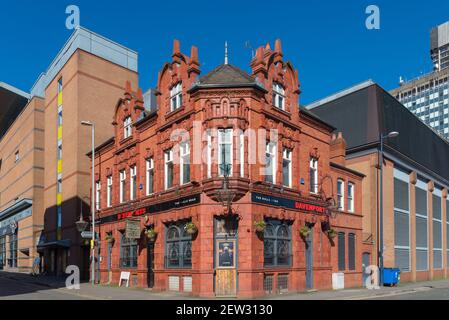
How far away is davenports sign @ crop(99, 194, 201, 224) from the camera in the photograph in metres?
24.0

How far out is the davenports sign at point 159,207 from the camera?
23950 millimetres

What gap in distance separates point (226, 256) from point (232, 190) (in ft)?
10.4

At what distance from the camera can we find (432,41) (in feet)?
595

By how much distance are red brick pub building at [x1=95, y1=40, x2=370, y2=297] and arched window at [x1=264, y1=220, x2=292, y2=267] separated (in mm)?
52

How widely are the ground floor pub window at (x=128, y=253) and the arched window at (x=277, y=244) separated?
987 centimetres

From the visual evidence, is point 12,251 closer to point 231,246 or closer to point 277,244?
point 277,244

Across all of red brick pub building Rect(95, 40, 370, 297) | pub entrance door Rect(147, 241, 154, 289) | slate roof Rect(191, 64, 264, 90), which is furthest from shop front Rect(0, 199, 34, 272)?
slate roof Rect(191, 64, 264, 90)

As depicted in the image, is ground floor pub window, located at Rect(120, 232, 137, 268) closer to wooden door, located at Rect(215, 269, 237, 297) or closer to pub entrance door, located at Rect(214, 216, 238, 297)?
pub entrance door, located at Rect(214, 216, 238, 297)

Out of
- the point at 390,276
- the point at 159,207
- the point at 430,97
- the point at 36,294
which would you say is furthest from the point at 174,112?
the point at 430,97

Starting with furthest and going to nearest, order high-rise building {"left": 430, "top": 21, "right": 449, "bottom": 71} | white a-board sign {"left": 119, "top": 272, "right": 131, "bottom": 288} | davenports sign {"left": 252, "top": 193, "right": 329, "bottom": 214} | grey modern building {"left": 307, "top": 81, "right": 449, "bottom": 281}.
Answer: high-rise building {"left": 430, "top": 21, "right": 449, "bottom": 71}
grey modern building {"left": 307, "top": 81, "right": 449, "bottom": 281}
white a-board sign {"left": 119, "top": 272, "right": 131, "bottom": 288}
davenports sign {"left": 252, "top": 193, "right": 329, "bottom": 214}

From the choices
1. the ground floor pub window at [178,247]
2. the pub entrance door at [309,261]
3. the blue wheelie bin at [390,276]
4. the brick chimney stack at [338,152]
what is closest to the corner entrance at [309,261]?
the pub entrance door at [309,261]

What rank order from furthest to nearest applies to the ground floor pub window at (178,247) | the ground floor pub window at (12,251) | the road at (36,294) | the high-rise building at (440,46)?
the high-rise building at (440,46)
the ground floor pub window at (12,251)
the ground floor pub window at (178,247)
the road at (36,294)

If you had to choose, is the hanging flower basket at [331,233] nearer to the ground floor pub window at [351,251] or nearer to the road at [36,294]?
the ground floor pub window at [351,251]
